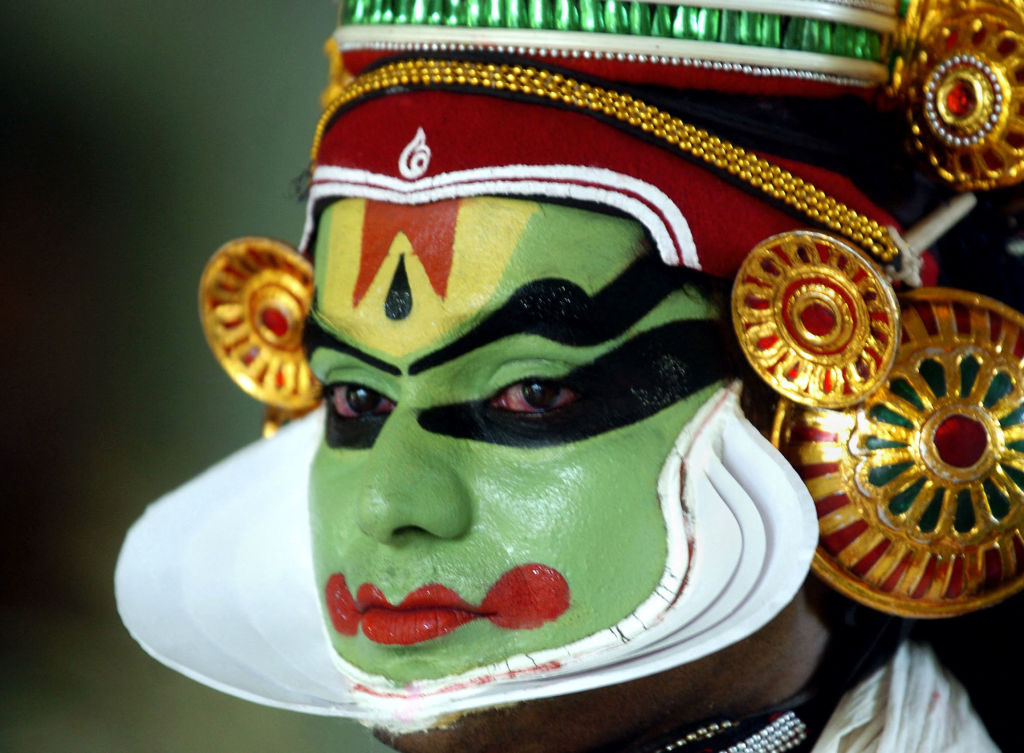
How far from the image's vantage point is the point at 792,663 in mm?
1308

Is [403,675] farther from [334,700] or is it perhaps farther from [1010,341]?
[1010,341]

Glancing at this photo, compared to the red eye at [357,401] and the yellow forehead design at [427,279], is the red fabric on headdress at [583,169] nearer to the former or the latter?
the yellow forehead design at [427,279]

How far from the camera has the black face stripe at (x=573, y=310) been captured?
121 centimetres

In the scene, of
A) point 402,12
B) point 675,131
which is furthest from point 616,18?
point 402,12

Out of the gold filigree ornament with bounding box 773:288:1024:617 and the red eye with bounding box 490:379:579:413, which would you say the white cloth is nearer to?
the gold filigree ornament with bounding box 773:288:1024:617

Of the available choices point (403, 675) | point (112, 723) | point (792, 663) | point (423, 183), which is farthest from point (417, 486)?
point (112, 723)

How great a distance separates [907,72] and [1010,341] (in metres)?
0.31

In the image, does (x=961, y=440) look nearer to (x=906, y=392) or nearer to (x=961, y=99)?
(x=906, y=392)

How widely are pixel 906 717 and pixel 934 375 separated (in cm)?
37

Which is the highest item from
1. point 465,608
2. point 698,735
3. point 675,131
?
point 675,131

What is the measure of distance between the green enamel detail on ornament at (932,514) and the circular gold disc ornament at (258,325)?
0.78 metres

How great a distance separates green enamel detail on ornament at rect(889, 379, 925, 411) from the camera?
1.23 metres

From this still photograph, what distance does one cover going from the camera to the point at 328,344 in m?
1.35

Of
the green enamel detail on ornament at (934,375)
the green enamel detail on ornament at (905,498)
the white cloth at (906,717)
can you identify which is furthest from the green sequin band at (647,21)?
the white cloth at (906,717)
